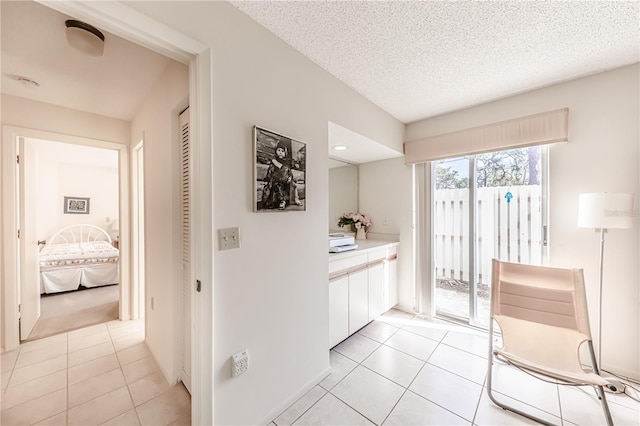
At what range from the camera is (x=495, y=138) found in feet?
7.61

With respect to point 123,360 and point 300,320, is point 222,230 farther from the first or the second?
point 123,360

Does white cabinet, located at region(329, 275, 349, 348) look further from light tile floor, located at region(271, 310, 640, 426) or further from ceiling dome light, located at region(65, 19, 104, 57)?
ceiling dome light, located at region(65, 19, 104, 57)

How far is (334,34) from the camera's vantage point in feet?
4.90

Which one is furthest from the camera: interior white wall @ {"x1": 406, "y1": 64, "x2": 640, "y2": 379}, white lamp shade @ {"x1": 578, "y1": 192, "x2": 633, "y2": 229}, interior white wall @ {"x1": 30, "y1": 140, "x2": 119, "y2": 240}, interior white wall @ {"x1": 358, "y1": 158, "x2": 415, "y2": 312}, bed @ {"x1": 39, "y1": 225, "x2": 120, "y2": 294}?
interior white wall @ {"x1": 30, "y1": 140, "x2": 119, "y2": 240}

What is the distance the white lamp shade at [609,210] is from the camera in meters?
1.64

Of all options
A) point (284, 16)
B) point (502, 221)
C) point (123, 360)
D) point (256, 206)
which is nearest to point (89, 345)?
point (123, 360)

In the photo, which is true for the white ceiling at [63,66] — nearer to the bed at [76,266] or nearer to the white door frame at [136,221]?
the white door frame at [136,221]

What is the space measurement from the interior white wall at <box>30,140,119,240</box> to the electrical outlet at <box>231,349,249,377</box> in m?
4.85

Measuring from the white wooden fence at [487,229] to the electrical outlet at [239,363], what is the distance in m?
2.42

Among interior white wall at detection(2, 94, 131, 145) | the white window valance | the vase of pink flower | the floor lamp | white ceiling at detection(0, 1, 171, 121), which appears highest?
white ceiling at detection(0, 1, 171, 121)

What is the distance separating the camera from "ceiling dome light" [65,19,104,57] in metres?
1.36

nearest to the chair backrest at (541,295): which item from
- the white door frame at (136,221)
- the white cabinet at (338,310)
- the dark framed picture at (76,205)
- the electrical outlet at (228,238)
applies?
the white cabinet at (338,310)

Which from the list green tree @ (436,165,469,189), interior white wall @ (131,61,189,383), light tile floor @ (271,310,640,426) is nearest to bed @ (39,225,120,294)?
interior white wall @ (131,61,189,383)

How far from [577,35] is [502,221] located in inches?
62.2
